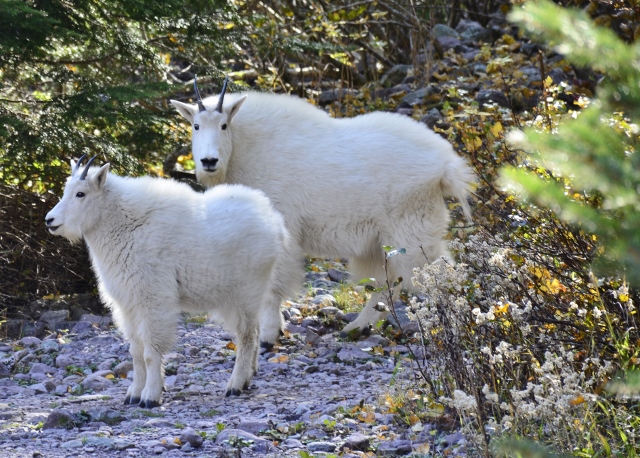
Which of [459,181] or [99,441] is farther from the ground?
[459,181]

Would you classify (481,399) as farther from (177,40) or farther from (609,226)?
(177,40)

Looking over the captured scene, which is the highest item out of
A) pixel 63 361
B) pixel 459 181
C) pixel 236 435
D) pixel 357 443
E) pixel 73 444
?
pixel 459 181

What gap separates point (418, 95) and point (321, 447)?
352 inches

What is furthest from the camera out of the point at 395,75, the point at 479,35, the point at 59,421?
the point at 479,35

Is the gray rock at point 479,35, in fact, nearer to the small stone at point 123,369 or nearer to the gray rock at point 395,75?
the gray rock at point 395,75

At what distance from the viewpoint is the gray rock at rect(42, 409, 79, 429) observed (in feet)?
16.9

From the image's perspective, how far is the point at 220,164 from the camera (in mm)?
7656

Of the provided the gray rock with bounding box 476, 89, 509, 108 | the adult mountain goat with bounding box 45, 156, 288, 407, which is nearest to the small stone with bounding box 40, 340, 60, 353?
the adult mountain goat with bounding box 45, 156, 288, 407

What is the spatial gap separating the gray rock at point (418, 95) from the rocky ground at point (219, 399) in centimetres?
502

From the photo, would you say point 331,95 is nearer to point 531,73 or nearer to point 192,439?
point 531,73

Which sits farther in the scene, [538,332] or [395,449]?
[538,332]

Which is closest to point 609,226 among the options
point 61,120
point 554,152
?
point 554,152

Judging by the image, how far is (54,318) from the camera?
8148 mm

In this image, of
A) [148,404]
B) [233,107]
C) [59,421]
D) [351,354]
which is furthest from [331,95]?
[59,421]
